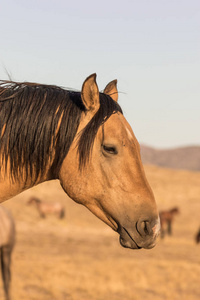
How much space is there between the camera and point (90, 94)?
10.0ft

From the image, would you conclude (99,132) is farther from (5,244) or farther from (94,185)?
(5,244)

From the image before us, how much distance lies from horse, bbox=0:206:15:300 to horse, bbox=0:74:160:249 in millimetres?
6873

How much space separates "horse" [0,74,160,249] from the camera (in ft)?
9.81

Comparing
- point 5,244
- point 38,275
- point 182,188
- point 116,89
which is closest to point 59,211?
point 182,188

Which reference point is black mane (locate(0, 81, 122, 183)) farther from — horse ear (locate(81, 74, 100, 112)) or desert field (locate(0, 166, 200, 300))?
desert field (locate(0, 166, 200, 300))

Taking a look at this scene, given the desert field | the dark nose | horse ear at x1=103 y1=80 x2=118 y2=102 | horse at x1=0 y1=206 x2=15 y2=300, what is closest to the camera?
the dark nose

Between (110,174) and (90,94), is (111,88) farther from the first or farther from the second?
(110,174)

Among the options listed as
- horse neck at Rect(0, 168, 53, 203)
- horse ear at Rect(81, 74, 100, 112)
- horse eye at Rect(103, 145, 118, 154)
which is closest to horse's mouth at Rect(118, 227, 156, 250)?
horse eye at Rect(103, 145, 118, 154)

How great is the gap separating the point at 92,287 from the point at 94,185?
10181 mm

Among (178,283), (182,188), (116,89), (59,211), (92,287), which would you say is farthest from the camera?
(182,188)

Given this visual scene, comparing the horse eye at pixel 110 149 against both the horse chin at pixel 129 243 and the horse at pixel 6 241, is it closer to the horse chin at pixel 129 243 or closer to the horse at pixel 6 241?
the horse chin at pixel 129 243

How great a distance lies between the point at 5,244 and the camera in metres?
9.98

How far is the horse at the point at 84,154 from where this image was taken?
2990 mm

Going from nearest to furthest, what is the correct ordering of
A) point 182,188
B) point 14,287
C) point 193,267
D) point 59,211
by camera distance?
point 14,287
point 193,267
point 59,211
point 182,188
